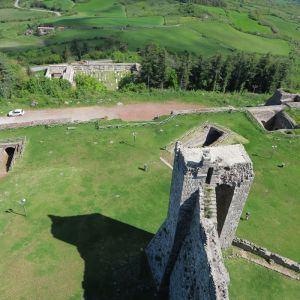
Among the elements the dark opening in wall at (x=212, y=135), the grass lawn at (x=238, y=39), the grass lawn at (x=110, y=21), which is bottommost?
the grass lawn at (x=110, y=21)

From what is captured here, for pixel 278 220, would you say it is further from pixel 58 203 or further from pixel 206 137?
pixel 58 203

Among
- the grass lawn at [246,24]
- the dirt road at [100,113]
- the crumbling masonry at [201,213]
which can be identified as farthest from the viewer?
the grass lawn at [246,24]

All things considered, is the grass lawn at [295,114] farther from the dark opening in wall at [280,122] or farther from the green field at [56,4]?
the green field at [56,4]

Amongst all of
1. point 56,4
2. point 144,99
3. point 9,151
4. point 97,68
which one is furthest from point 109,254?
point 56,4

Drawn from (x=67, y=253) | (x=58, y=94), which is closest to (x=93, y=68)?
(x=58, y=94)

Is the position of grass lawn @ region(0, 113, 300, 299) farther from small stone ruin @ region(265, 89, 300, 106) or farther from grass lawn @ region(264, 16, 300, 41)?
grass lawn @ region(264, 16, 300, 41)

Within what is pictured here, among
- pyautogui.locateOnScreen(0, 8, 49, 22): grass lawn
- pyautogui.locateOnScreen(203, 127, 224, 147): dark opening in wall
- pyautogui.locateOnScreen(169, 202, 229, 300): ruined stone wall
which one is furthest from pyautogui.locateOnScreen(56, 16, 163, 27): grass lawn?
pyautogui.locateOnScreen(169, 202, 229, 300): ruined stone wall

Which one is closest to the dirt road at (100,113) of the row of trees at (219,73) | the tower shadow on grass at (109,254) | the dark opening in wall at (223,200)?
the row of trees at (219,73)
